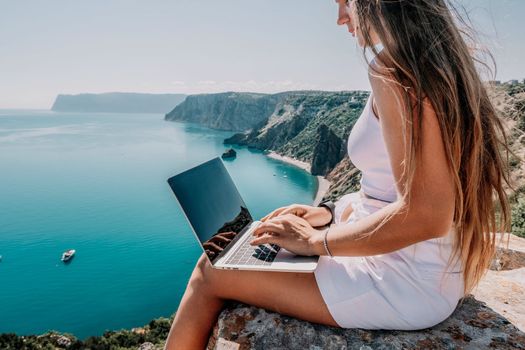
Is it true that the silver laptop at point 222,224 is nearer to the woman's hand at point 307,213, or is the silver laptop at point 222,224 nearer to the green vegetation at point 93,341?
the woman's hand at point 307,213

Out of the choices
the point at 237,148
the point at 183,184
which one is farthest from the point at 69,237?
the point at 237,148

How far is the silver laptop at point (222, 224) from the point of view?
4.56 feet

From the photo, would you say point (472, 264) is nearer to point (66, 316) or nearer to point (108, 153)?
point (66, 316)

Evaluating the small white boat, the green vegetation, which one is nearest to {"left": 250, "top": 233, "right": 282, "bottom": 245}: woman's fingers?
the green vegetation

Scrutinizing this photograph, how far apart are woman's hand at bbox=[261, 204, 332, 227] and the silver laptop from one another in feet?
0.62

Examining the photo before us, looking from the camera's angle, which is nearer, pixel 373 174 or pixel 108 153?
pixel 373 174

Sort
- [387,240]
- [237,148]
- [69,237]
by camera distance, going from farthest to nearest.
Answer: [237,148] < [69,237] < [387,240]

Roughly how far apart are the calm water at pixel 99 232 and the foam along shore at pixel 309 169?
158 cm

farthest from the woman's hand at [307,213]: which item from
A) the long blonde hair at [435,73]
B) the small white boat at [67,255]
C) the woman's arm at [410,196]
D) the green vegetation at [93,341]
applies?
the small white boat at [67,255]

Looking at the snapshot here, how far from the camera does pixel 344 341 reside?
132cm

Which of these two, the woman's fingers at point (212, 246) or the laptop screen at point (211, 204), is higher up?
the laptop screen at point (211, 204)

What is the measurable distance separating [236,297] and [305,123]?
325 feet

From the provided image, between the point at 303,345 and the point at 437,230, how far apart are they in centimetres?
69

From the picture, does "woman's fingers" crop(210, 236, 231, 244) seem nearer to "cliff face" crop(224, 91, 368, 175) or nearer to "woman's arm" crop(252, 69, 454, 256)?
"woman's arm" crop(252, 69, 454, 256)
